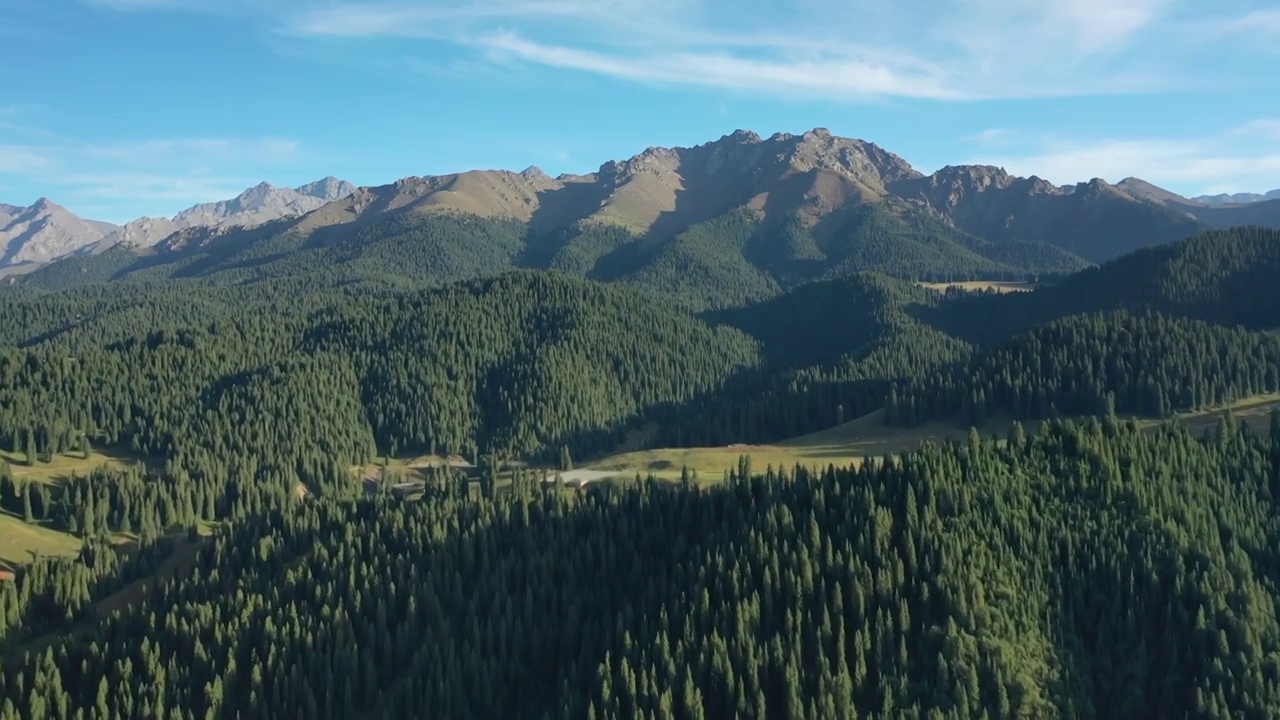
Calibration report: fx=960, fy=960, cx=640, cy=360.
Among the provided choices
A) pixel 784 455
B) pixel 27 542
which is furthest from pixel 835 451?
pixel 27 542

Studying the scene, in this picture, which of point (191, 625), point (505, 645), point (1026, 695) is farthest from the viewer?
point (191, 625)

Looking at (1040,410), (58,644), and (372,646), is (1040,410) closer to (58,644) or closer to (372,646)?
(372,646)

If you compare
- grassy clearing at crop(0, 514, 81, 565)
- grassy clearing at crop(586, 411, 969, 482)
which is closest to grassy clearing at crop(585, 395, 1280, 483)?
grassy clearing at crop(586, 411, 969, 482)

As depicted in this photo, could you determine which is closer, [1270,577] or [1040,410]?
[1270,577]

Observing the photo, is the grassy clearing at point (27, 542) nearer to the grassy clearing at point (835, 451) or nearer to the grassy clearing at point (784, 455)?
the grassy clearing at point (784, 455)

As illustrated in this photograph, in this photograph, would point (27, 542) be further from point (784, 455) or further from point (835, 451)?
point (835, 451)

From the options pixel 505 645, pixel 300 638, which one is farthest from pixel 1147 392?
pixel 300 638

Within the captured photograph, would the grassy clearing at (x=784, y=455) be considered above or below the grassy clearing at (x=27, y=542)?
above

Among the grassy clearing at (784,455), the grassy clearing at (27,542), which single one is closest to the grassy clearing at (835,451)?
the grassy clearing at (784,455)

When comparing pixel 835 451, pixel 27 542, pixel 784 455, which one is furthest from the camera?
pixel 835 451

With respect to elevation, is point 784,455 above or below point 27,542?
above

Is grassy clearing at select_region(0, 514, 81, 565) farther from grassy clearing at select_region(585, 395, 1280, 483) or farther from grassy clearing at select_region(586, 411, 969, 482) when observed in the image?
grassy clearing at select_region(585, 395, 1280, 483)
